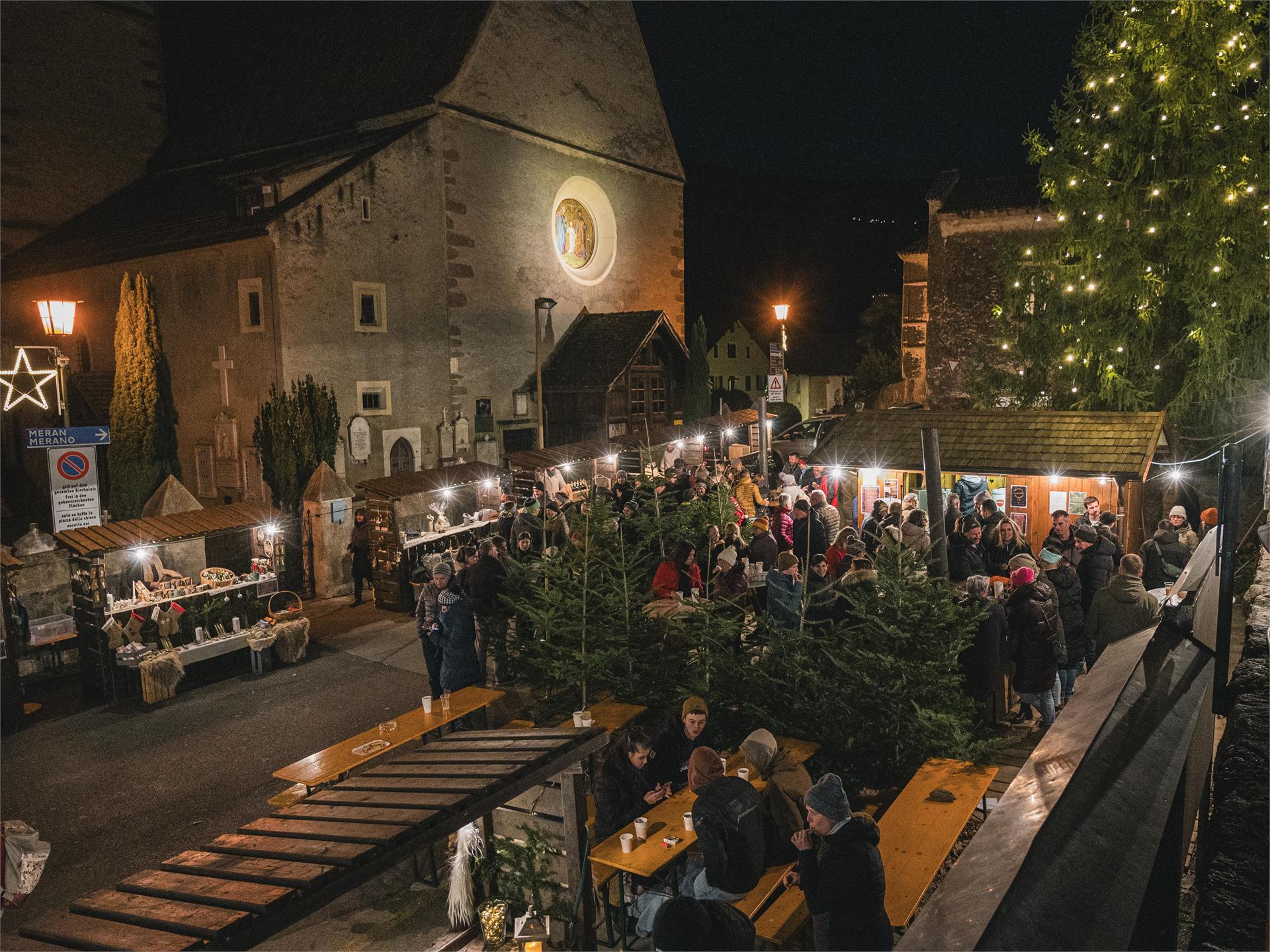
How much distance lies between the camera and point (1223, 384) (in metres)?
16.4

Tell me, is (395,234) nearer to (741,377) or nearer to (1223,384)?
(1223,384)

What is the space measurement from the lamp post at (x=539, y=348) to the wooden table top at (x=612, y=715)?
1675cm

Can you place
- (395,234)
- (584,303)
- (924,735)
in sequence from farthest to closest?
(584,303), (395,234), (924,735)

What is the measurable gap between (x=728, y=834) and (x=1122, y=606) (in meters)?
5.15

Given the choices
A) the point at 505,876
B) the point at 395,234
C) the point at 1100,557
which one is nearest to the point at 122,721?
the point at 505,876

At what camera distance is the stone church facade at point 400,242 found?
66.1 ft

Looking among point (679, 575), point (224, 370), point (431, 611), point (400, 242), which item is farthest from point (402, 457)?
point (431, 611)

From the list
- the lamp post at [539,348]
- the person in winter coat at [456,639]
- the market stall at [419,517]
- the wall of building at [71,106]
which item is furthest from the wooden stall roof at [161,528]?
the wall of building at [71,106]

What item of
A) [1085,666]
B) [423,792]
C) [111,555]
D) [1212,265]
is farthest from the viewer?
[1212,265]

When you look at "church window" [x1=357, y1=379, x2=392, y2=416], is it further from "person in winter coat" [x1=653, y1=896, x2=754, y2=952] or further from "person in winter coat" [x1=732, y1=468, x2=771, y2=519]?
"person in winter coat" [x1=653, y1=896, x2=754, y2=952]

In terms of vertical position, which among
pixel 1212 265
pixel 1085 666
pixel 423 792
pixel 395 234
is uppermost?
pixel 395 234

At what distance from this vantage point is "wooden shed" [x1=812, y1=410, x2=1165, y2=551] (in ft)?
45.5

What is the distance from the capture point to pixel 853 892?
428 centimetres

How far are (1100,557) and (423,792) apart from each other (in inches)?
338
